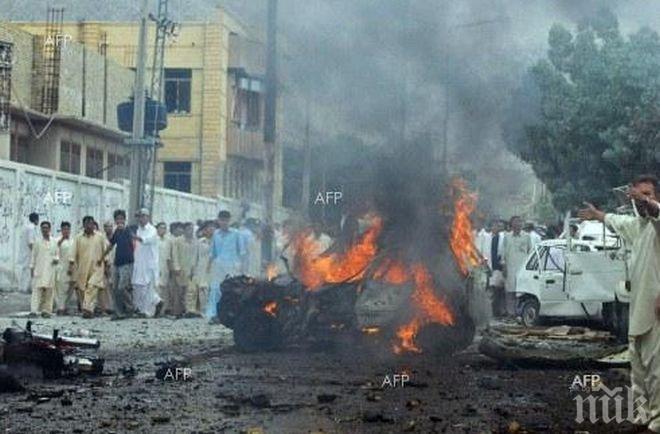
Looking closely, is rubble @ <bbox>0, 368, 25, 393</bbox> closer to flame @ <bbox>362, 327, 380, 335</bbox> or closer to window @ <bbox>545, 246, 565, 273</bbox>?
flame @ <bbox>362, 327, 380, 335</bbox>

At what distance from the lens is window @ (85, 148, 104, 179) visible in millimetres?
36312

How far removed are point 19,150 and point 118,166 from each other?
6727 mm

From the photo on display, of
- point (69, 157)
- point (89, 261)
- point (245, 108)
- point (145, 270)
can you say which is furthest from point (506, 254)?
point (245, 108)

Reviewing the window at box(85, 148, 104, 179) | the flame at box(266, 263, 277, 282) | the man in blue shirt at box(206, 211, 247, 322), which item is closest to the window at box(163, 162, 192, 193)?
the window at box(85, 148, 104, 179)

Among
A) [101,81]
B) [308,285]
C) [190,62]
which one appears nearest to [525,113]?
[308,285]

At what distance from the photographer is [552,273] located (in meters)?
18.8

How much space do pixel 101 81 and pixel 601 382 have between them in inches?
1034

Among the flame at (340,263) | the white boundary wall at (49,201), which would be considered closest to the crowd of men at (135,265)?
the white boundary wall at (49,201)

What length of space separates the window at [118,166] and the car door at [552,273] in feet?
69.0

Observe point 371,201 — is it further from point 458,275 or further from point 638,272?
point 638,272

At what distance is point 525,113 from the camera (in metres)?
20.3

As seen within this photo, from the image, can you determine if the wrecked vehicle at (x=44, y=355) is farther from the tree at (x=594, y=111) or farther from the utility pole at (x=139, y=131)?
the tree at (x=594, y=111)

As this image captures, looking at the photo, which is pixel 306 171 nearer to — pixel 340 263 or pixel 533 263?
pixel 533 263

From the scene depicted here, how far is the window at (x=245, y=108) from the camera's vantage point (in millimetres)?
36697
